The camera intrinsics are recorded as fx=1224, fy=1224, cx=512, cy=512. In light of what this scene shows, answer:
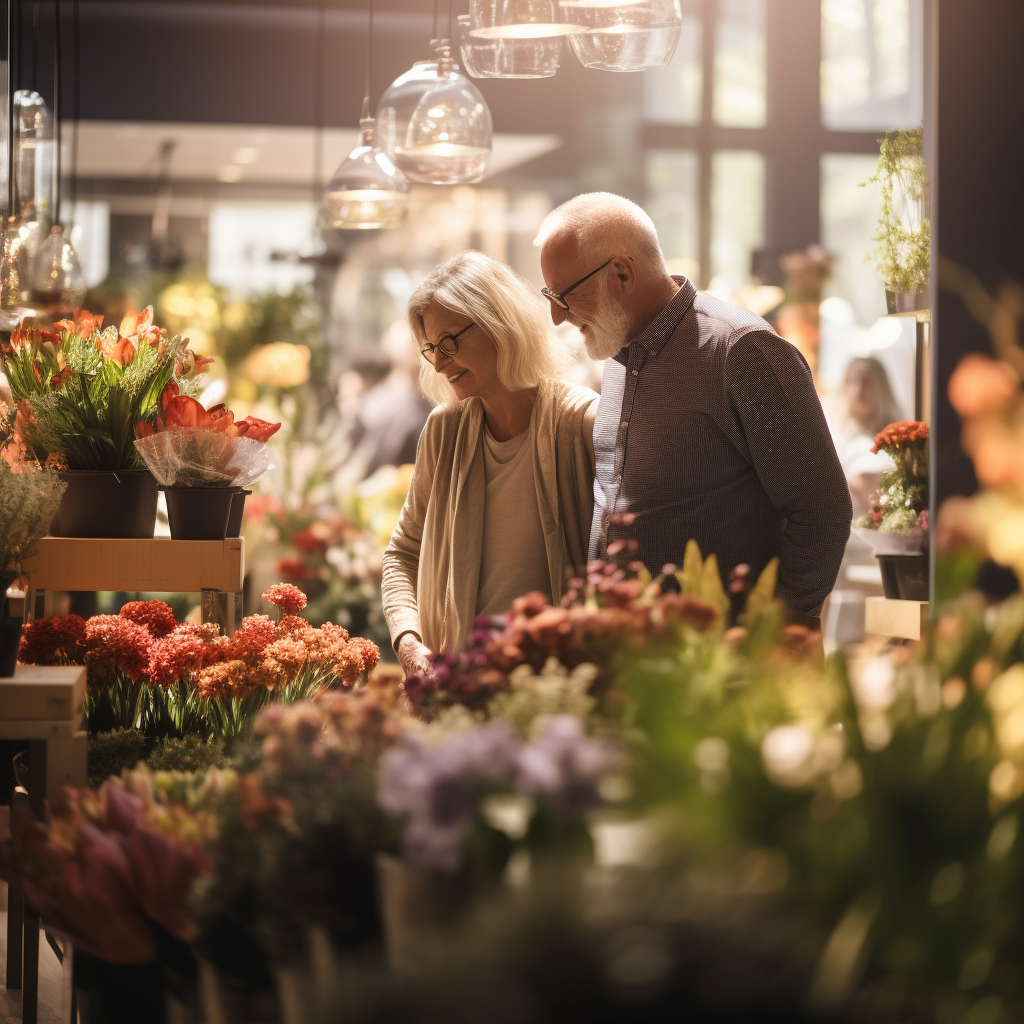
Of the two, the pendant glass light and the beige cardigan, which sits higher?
the pendant glass light

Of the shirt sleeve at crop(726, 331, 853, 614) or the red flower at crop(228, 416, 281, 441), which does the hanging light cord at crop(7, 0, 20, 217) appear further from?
the shirt sleeve at crop(726, 331, 853, 614)

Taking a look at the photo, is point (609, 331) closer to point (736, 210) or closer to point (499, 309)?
point (499, 309)

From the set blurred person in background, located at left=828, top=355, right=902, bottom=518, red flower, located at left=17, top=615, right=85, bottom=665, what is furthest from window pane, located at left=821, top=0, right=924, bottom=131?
red flower, located at left=17, top=615, right=85, bottom=665

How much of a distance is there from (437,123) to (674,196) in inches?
202

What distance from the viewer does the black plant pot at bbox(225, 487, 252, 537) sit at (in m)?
2.15

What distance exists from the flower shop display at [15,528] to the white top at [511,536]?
88 centimetres

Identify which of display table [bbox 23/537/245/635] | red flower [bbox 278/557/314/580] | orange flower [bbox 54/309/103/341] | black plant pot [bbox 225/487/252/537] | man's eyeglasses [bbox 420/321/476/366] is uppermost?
orange flower [bbox 54/309/103/341]

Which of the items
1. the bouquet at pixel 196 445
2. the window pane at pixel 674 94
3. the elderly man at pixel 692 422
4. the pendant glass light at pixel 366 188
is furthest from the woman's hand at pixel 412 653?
the window pane at pixel 674 94

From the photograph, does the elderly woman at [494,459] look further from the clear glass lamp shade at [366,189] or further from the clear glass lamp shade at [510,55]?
the clear glass lamp shade at [366,189]

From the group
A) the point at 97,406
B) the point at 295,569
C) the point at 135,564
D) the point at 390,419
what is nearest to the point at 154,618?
the point at 135,564

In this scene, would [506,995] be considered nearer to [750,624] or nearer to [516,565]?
[750,624]

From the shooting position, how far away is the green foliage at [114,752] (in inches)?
77.6

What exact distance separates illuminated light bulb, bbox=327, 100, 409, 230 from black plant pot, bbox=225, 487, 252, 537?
167cm

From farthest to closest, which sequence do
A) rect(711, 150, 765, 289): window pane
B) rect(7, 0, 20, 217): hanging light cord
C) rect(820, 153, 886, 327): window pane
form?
rect(711, 150, 765, 289): window pane < rect(820, 153, 886, 327): window pane < rect(7, 0, 20, 217): hanging light cord
